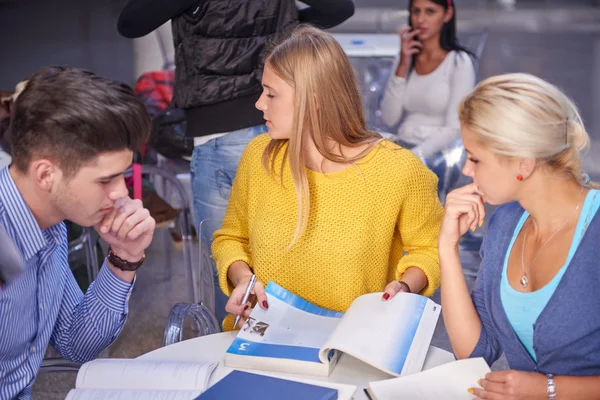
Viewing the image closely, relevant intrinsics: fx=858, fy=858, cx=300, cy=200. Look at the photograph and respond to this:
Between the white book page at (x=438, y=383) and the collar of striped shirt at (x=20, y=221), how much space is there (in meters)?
0.75

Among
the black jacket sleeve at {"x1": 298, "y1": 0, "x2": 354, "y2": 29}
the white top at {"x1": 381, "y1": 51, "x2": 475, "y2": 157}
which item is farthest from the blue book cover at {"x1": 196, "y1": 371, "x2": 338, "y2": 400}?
the white top at {"x1": 381, "y1": 51, "x2": 475, "y2": 157}

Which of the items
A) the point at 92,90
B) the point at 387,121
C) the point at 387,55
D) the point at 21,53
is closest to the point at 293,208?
the point at 92,90

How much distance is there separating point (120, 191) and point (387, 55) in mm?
3510

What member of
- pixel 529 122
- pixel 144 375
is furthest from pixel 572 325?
pixel 144 375

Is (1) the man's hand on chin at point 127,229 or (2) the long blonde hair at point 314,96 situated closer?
(1) the man's hand on chin at point 127,229

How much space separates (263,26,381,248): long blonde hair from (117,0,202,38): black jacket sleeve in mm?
708

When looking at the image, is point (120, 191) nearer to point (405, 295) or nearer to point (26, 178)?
point (26, 178)

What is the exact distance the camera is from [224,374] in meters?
1.78

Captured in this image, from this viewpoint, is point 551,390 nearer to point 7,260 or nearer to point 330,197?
point 330,197

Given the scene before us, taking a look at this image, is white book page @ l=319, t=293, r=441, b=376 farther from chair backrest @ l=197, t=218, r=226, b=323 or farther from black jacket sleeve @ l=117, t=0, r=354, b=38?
black jacket sleeve @ l=117, t=0, r=354, b=38

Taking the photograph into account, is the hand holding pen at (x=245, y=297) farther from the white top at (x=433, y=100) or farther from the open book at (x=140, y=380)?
the white top at (x=433, y=100)

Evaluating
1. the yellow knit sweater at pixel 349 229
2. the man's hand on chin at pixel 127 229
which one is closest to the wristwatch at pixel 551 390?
the yellow knit sweater at pixel 349 229

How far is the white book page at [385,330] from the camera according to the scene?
5.66 feet

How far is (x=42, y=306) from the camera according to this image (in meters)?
1.87
